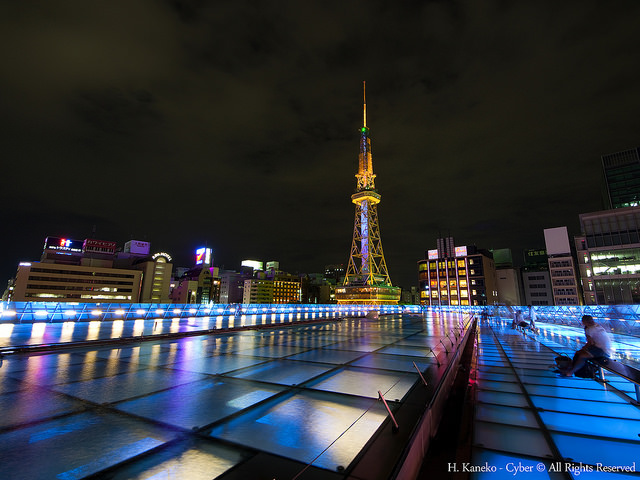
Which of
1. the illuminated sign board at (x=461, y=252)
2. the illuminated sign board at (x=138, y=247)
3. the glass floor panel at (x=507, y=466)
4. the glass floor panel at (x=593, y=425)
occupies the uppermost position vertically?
the illuminated sign board at (x=138, y=247)

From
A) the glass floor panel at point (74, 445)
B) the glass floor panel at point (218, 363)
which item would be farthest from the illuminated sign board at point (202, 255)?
the glass floor panel at point (74, 445)

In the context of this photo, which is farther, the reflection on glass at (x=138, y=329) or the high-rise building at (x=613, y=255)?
the high-rise building at (x=613, y=255)

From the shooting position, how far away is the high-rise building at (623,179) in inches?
4943

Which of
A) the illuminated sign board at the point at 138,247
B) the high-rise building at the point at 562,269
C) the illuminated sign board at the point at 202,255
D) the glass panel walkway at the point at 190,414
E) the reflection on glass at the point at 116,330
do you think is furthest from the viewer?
the illuminated sign board at the point at 202,255

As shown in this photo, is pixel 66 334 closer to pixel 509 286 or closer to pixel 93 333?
pixel 93 333

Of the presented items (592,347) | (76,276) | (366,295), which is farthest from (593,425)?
(76,276)

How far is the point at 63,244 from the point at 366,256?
12228cm

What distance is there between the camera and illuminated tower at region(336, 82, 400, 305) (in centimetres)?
11094

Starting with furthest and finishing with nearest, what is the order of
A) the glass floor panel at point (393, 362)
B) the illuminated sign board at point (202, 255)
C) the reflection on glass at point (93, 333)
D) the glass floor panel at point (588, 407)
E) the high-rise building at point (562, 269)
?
the illuminated sign board at point (202, 255) → the high-rise building at point (562, 269) → the reflection on glass at point (93, 333) → the glass floor panel at point (393, 362) → the glass floor panel at point (588, 407)

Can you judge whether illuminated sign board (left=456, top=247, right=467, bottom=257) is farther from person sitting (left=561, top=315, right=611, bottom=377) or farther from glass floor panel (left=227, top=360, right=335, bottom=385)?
glass floor panel (left=227, top=360, right=335, bottom=385)

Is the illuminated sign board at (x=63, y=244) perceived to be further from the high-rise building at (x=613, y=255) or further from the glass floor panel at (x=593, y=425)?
the high-rise building at (x=613, y=255)

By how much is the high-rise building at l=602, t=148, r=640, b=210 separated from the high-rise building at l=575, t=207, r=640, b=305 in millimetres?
68664

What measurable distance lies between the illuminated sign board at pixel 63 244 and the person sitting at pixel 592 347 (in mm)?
156796

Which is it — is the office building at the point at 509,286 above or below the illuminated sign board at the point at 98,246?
below
